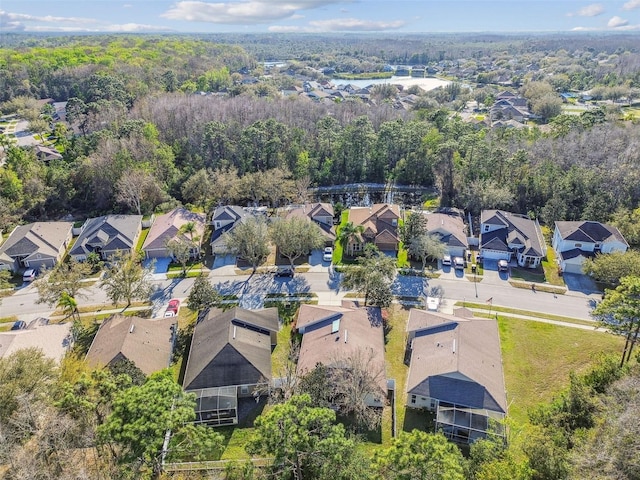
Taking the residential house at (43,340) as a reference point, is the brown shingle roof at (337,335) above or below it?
above

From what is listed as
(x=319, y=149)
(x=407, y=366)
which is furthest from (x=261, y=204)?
(x=407, y=366)

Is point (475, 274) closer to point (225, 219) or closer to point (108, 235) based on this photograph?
point (225, 219)

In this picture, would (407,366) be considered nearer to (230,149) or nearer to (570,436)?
(570,436)

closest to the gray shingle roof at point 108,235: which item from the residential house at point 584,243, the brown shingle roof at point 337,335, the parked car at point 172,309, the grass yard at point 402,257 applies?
the parked car at point 172,309

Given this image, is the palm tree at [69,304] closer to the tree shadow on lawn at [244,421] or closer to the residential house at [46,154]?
the tree shadow on lawn at [244,421]

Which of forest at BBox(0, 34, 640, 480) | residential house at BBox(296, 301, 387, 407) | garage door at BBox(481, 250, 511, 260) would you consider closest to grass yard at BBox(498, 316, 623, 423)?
forest at BBox(0, 34, 640, 480)

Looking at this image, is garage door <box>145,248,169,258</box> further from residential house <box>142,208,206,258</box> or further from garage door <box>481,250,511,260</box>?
garage door <box>481,250,511,260</box>
